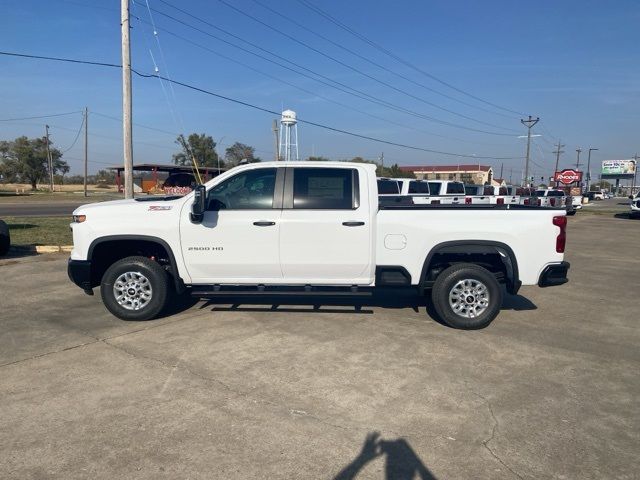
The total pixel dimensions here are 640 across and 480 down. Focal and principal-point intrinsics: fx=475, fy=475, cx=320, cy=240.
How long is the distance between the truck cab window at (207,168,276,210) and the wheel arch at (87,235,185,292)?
0.81 m

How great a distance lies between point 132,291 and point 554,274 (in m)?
5.15

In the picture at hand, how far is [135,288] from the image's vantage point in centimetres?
589

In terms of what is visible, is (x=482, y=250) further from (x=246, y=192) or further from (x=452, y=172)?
(x=452, y=172)

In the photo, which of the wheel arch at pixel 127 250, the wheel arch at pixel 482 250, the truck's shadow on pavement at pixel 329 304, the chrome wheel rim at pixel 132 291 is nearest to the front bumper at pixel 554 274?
the wheel arch at pixel 482 250

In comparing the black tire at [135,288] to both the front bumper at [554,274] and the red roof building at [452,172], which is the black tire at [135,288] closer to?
the front bumper at [554,274]

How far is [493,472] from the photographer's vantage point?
3.04m

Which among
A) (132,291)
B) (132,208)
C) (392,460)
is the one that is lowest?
(392,460)

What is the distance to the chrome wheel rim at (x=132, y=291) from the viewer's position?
19.2 feet

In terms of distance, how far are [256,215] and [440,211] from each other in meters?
2.20

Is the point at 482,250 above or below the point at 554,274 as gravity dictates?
above

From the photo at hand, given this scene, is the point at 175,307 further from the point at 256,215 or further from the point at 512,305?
the point at 512,305

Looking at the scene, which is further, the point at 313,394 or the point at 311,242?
the point at 311,242

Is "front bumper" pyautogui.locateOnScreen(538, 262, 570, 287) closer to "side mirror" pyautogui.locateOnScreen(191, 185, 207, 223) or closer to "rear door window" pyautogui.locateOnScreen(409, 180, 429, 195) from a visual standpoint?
"side mirror" pyautogui.locateOnScreen(191, 185, 207, 223)

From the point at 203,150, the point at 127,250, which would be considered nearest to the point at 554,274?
the point at 127,250
